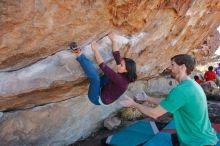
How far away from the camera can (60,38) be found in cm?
515

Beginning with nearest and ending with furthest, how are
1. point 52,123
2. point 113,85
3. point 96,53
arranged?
point 96,53 → point 113,85 → point 52,123

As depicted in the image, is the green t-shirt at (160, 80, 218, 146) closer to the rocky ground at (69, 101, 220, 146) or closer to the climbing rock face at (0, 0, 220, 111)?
the climbing rock face at (0, 0, 220, 111)

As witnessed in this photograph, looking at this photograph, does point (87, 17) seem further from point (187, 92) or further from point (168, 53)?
point (168, 53)

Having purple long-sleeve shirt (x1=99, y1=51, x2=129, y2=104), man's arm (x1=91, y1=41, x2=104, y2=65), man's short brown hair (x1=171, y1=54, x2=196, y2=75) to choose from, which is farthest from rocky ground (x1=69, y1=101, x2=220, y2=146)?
man's short brown hair (x1=171, y1=54, x2=196, y2=75)

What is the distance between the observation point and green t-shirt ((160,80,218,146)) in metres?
4.27

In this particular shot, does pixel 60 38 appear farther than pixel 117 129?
No

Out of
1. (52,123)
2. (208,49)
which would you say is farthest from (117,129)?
(208,49)

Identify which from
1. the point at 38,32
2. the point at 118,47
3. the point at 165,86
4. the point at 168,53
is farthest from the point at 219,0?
the point at 38,32

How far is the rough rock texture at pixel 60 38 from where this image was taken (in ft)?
15.1

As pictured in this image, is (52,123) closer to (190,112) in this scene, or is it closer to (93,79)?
(93,79)

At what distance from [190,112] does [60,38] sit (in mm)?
2046

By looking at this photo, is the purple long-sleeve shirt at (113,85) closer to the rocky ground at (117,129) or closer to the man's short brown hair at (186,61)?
the man's short brown hair at (186,61)

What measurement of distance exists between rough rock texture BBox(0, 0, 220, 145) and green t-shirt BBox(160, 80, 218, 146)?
1690mm

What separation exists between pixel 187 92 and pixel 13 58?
2.33 meters
